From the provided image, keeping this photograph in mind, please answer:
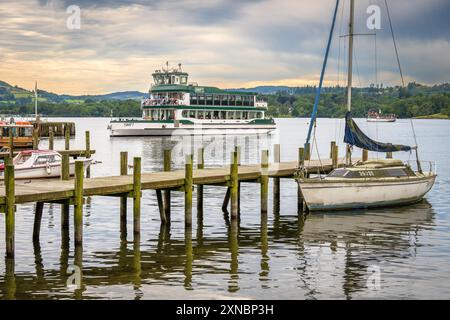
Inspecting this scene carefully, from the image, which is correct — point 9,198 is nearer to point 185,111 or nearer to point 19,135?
point 19,135

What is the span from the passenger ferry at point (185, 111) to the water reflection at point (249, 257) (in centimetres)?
7763

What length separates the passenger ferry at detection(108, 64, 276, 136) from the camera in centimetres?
11012

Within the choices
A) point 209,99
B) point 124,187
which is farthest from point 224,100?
point 124,187

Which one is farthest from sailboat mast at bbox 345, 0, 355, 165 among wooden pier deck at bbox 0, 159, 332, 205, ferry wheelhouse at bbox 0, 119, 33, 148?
ferry wheelhouse at bbox 0, 119, 33, 148

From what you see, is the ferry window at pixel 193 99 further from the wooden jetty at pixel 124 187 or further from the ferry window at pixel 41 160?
the ferry window at pixel 41 160

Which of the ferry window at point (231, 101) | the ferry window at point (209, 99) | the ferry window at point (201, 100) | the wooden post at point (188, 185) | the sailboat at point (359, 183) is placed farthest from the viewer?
the ferry window at point (231, 101)

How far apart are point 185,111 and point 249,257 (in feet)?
297

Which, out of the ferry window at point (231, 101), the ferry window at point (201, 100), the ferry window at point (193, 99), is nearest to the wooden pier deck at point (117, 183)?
the ferry window at point (193, 99)

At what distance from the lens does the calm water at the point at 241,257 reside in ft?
67.8

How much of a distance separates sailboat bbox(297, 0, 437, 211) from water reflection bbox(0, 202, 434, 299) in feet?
2.91

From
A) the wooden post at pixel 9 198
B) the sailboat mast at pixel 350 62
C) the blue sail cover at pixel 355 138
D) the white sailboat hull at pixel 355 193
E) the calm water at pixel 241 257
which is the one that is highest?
the sailboat mast at pixel 350 62

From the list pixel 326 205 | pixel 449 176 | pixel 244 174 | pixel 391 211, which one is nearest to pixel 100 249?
pixel 244 174

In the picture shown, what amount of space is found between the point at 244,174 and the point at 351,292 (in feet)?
40.0

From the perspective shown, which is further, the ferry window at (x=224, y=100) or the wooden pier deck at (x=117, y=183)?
the ferry window at (x=224, y=100)
